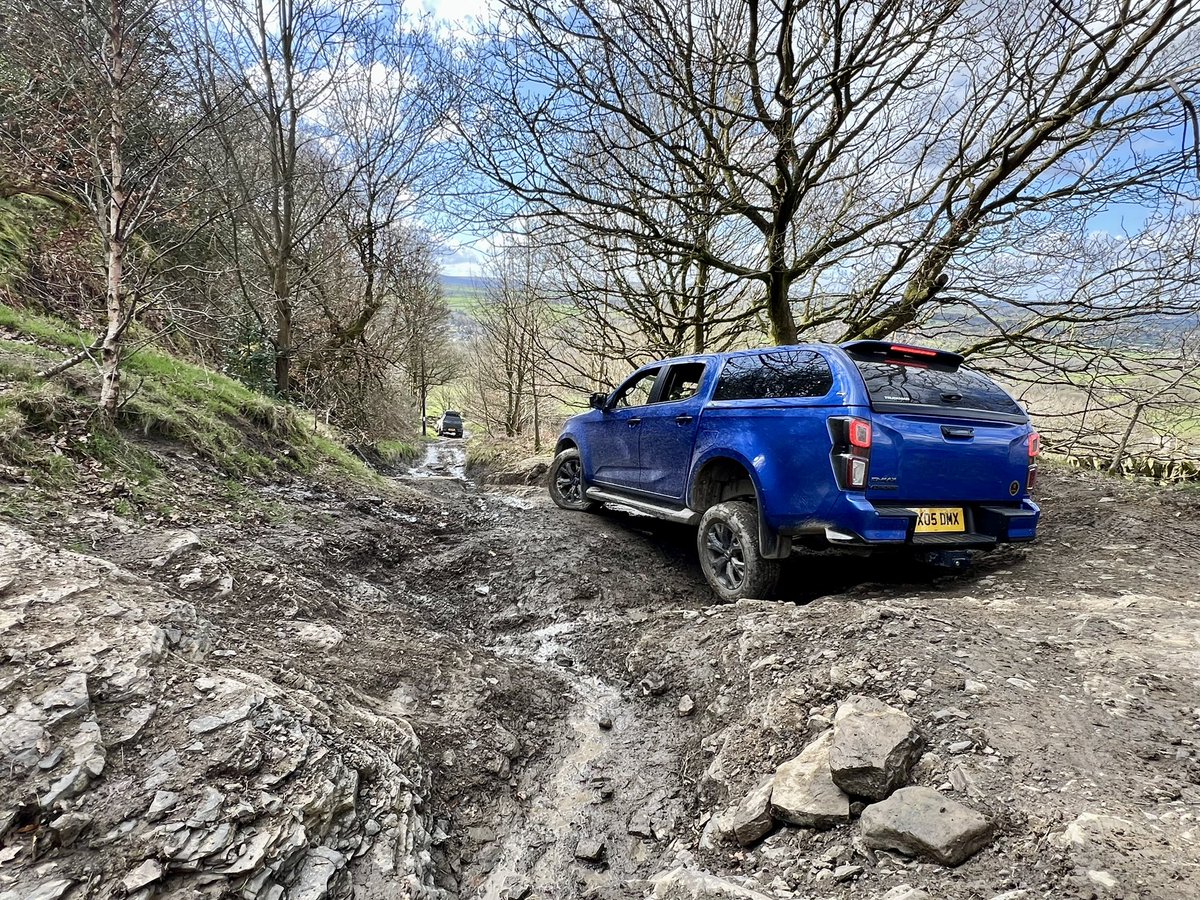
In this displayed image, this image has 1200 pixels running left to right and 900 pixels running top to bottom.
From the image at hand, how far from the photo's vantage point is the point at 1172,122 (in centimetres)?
502

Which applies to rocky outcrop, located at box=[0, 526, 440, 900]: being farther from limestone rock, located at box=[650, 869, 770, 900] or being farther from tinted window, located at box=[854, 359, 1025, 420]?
tinted window, located at box=[854, 359, 1025, 420]

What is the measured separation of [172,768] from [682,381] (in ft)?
14.5

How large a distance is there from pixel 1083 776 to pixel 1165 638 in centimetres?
140

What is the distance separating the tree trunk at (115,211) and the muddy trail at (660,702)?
3.38ft

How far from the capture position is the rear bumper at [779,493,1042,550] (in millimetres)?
3238

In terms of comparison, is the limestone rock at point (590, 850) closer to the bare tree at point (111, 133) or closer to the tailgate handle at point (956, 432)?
the tailgate handle at point (956, 432)

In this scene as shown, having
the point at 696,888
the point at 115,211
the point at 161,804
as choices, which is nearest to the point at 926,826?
the point at 696,888

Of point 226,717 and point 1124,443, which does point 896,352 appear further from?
point 1124,443

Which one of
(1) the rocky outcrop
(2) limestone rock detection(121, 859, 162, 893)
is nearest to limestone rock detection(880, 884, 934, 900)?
(1) the rocky outcrop

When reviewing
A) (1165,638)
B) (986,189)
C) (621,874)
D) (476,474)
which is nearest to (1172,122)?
(986,189)

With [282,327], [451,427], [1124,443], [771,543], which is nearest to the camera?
[771,543]

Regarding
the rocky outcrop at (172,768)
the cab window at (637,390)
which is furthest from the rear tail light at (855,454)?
the rocky outcrop at (172,768)

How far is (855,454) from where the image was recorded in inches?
129

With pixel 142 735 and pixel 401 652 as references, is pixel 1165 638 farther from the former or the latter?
pixel 142 735
